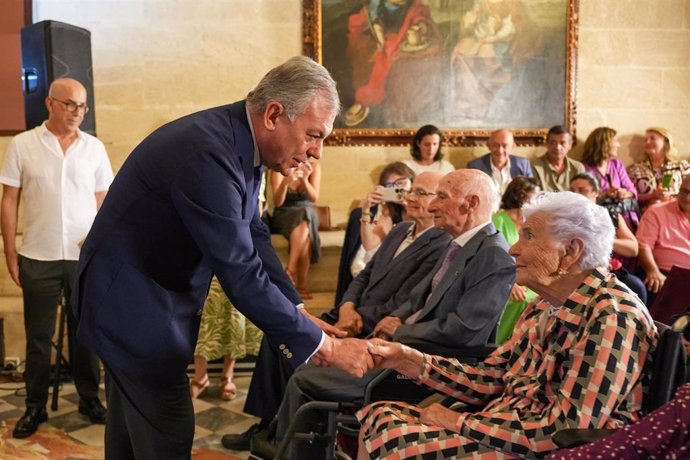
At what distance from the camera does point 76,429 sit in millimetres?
3570

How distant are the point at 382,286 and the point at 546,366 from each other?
1.34 metres

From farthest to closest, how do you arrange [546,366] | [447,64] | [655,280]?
[447,64] < [655,280] < [546,366]

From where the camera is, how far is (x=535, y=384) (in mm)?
1885

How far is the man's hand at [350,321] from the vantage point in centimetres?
306

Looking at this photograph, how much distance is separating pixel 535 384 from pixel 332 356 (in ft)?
1.73

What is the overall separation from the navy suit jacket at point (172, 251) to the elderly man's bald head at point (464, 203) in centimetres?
115

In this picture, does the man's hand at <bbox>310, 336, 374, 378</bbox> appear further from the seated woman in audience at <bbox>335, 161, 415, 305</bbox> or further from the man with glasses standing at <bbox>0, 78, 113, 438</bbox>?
the man with glasses standing at <bbox>0, 78, 113, 438</bbox>

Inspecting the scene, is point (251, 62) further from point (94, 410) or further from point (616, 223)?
point (94, 410)

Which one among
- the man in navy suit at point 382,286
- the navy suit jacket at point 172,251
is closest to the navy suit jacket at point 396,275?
the man in navy suit at point 382,286

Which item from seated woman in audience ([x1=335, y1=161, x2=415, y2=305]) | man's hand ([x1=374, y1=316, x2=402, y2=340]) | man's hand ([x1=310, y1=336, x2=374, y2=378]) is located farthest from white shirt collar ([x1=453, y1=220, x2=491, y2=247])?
seated woman in audience ([x1=335, y1=161, x2=415, y2=305])

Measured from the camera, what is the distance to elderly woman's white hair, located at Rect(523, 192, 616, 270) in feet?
6.15

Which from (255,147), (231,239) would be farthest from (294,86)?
(231,239)

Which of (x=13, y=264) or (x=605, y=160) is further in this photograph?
(x=605, y=160)

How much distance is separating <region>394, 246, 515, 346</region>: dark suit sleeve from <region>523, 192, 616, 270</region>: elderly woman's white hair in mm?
610
